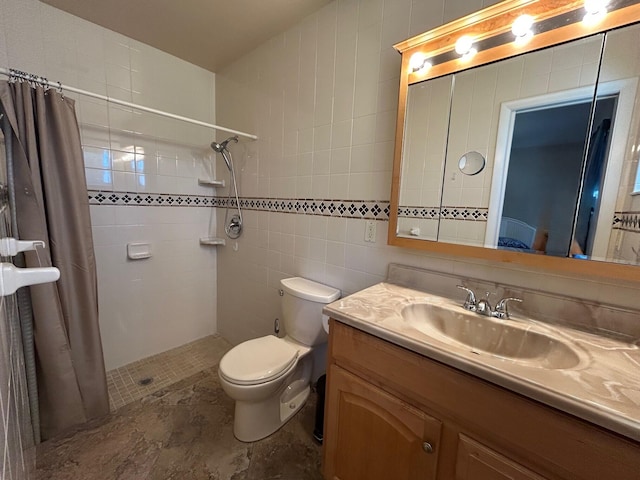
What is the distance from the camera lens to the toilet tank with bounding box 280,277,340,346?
1491 mm

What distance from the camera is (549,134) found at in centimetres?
96

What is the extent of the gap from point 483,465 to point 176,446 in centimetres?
141

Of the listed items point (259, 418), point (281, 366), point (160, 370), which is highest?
point (281, 366)

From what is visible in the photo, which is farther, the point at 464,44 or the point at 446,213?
the point at 446,213

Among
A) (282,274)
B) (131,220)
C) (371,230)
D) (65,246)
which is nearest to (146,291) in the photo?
(131,220)

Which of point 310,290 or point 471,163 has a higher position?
point 471,163

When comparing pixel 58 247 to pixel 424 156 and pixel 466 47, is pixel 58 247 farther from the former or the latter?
pixel 466 47

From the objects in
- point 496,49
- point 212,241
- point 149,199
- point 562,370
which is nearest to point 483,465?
point 562,370

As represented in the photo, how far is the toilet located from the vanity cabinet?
374 mm

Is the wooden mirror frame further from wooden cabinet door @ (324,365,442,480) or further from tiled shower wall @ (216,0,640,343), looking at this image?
wooden cabinet door @ (324,365,442,480)

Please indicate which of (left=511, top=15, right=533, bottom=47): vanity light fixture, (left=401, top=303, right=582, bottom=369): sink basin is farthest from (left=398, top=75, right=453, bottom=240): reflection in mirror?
(left=401, top=303, right=582, bottom=369): sink basin

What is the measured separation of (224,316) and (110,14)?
2229 mm

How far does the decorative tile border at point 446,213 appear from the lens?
1.12 meters

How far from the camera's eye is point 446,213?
1.20 meters
